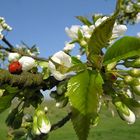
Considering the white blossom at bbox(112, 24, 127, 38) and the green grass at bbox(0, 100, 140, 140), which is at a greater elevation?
the green grass at bbox(0, 100, 140, 140)

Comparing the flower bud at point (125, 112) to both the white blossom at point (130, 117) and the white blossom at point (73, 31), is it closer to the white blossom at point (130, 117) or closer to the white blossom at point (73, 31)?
the white blossom at point (130, 117)

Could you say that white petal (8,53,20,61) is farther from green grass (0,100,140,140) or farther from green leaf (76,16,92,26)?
green grass (0,100,140,140)

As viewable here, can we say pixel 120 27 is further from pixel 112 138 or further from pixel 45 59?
pixel 112 138

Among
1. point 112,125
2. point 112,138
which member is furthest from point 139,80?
point 112,125

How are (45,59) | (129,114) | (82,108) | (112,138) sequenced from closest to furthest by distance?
1. (82,108)
2. (129,114)
3. (45,59)
4. (112,138)

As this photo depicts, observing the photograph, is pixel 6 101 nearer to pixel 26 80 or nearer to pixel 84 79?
pixel 26 80

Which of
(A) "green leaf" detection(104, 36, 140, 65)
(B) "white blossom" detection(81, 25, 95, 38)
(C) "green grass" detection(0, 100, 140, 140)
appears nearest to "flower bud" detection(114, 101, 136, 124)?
(A) "green leaf" detection(104, 36, 140, 65)

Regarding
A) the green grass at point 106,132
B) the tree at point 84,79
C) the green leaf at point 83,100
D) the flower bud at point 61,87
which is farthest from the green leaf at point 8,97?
the green grass at point 106,132
